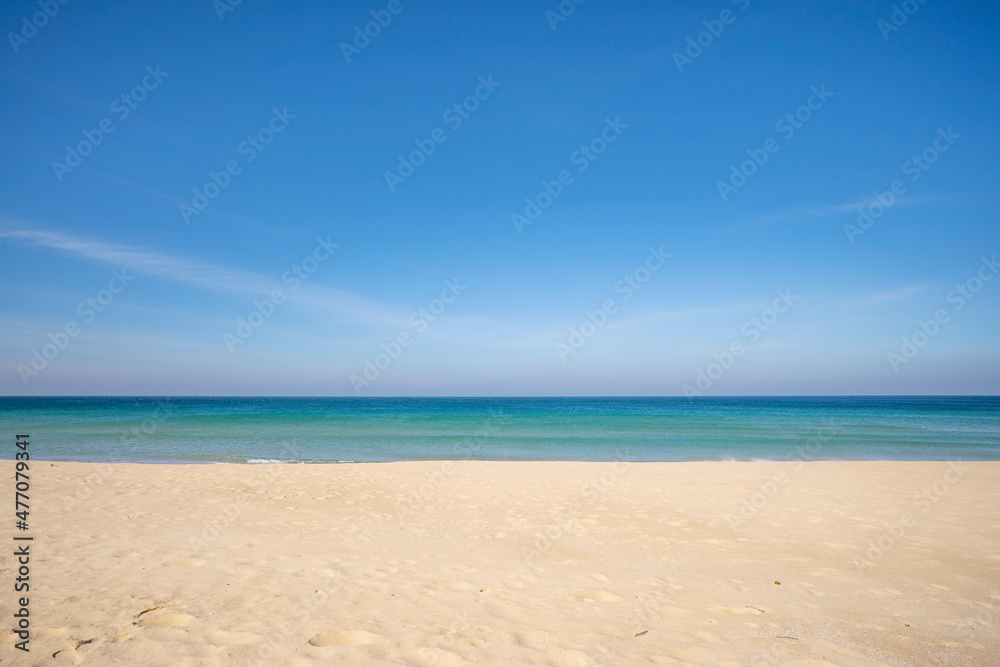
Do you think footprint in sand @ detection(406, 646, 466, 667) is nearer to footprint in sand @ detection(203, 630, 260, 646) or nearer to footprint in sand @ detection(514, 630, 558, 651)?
footprint in sand @ detection(514, 630, 558, 651)

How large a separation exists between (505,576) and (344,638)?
211 cm

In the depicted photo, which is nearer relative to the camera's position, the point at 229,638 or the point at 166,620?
the point at 229,638

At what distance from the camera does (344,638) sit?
144 inches

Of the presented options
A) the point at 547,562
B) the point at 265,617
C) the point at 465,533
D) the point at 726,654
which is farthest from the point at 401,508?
the point at 726,654

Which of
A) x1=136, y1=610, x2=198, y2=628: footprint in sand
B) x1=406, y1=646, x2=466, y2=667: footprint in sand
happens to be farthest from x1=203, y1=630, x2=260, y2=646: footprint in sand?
x1=406, y1=646, x2=466, y2=667: footprint in sand

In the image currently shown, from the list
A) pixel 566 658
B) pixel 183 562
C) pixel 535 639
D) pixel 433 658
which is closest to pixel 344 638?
pixel 433 658

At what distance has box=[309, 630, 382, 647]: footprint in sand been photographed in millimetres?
3578

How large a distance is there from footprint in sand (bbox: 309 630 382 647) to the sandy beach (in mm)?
20

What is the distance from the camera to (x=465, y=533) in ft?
23.6

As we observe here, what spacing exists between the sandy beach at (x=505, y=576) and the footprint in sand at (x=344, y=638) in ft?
0.07

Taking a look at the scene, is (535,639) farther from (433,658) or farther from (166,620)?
(166,620)

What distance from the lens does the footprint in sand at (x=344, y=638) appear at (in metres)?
3.58

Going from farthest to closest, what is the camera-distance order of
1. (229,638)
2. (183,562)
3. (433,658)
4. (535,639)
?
(183,562)
(535,639)
(229,638)
(433,658)

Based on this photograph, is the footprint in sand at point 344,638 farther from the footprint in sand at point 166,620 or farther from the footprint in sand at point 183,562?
the footprint in sand at point 183,562
